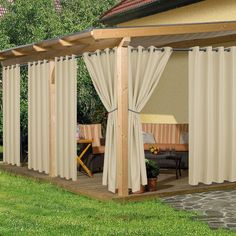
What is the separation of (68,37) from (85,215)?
10.1 ft

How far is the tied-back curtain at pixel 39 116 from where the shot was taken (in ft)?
41.1

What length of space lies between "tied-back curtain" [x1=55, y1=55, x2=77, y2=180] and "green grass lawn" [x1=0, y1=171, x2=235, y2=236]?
2.31 ft

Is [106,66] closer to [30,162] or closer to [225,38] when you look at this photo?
[225,38]

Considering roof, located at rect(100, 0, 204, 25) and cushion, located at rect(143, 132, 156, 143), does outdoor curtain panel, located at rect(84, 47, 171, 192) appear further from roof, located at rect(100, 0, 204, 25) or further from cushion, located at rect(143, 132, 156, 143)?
roof, located at rect(100, 0, 204, 25)

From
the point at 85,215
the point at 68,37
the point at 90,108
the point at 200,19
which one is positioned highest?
the point at 200,19

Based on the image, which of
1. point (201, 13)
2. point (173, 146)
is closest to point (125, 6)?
point (201, 13)

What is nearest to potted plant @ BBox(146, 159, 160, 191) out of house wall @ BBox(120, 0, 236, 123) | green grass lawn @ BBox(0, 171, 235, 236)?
green grass lawn @ BBox(0, 171, 235, 236)

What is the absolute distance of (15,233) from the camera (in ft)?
24.7

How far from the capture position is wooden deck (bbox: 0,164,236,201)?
402 inches

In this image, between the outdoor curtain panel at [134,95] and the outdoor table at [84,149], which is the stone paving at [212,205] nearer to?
the outdoor curtain panel at [134,95]

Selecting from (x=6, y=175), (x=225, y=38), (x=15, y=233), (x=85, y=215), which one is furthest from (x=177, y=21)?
(x=15, y=233)

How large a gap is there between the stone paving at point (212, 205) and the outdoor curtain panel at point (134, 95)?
29.9 inches

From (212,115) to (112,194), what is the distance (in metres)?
2.31

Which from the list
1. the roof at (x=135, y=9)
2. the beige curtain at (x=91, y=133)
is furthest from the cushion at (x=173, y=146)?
the roof at (x=135, y=9)
